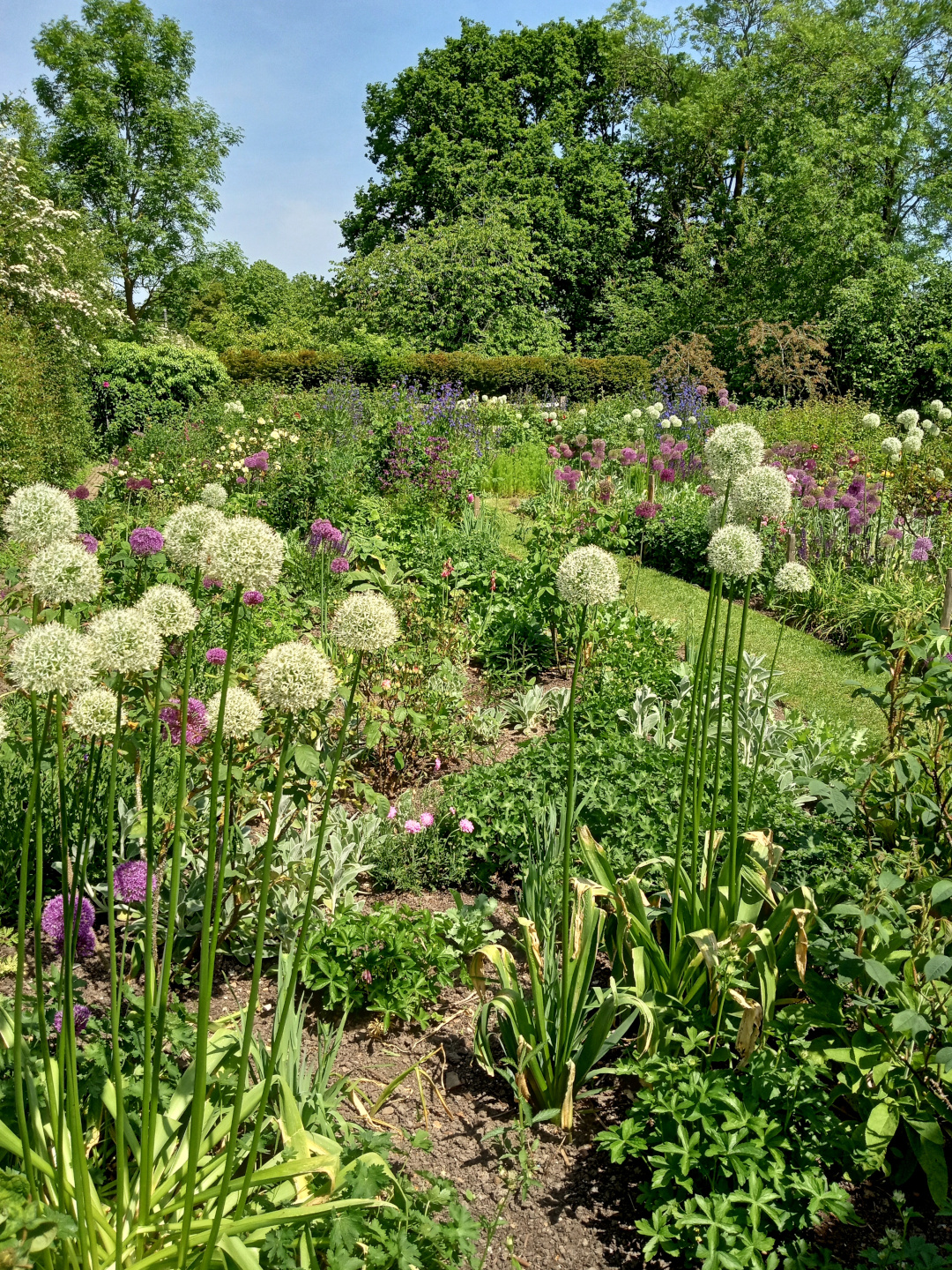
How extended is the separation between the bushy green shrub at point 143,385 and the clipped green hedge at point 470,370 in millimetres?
2655

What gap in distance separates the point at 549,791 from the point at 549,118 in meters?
29.8

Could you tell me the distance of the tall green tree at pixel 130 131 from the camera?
27391 mm

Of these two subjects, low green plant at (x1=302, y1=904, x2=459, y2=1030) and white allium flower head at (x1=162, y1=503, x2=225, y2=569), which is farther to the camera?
low green plant at (x1=302, y1=904, x2=459, y2=1030)

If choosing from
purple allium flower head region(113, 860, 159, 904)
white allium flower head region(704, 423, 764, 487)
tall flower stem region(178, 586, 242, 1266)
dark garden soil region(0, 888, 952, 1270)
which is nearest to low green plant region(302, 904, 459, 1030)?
dark garden soil region(0, 888, 952, 1270)

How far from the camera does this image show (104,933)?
9.51 ft

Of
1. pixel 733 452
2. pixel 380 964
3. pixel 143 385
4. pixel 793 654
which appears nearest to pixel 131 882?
pixel 380 964

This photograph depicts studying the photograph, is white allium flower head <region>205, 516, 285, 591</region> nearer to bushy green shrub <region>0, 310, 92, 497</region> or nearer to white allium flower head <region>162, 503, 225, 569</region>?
white allium flower head <region>162, 503, 225, 569</region>

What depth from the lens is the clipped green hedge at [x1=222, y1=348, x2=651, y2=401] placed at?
18.0m

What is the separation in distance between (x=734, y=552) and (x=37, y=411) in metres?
9.66

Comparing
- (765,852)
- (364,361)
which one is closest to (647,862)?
(765,852)

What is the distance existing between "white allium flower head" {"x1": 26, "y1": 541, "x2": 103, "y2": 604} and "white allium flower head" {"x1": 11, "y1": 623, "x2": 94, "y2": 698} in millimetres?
94

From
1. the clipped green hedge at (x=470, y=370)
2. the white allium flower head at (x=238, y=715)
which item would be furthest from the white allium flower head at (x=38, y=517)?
the clipped green hedge at (x=470, y=370)

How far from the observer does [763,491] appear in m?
2.24

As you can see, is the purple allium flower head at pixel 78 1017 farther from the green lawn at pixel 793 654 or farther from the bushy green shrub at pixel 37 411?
the bushy green shrub at pixel 37 411
